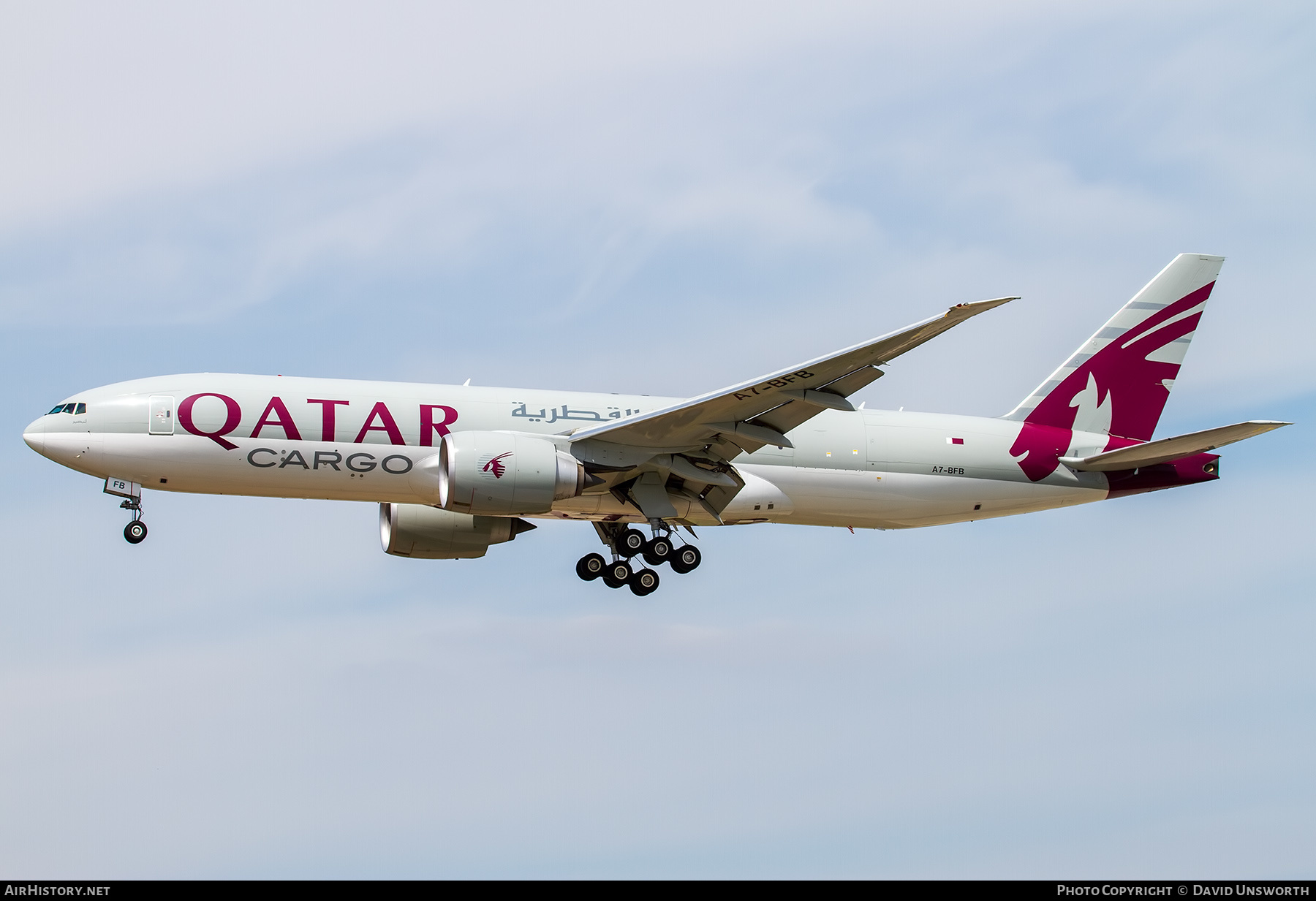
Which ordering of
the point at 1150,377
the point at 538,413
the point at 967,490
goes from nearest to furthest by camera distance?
the point at 538,413 < the point at 967,490 < the point at 1150,377

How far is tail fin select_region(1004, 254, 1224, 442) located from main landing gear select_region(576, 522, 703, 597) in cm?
932

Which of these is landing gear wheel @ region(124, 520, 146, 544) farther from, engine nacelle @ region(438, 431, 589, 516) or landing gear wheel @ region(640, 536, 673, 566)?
landing gear wheel @ region(640, 536, 673, 566)

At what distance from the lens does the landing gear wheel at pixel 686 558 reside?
111 feet

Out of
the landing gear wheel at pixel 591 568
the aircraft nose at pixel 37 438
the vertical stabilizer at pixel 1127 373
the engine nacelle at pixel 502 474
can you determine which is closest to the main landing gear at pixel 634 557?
the landing gear wheel at pixel 591 568

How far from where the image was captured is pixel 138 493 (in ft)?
102

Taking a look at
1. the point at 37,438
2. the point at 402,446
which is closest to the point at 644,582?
the point at 402,446

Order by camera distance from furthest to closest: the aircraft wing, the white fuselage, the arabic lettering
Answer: the arabic lettering < the white fuselage < the aircraft wing

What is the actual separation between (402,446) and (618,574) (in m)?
6.34

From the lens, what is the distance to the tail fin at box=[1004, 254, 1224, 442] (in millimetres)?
36750

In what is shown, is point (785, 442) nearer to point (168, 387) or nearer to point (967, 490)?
point (967, 490)

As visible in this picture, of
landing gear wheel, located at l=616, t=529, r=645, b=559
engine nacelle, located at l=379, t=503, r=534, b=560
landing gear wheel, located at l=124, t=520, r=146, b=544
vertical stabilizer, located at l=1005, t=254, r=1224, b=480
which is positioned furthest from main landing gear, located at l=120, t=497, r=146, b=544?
vertical stabilizer, located at l=1005, t=254, r=1224, b=480

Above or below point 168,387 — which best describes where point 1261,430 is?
below

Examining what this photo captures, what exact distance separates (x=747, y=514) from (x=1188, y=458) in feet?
36.2
